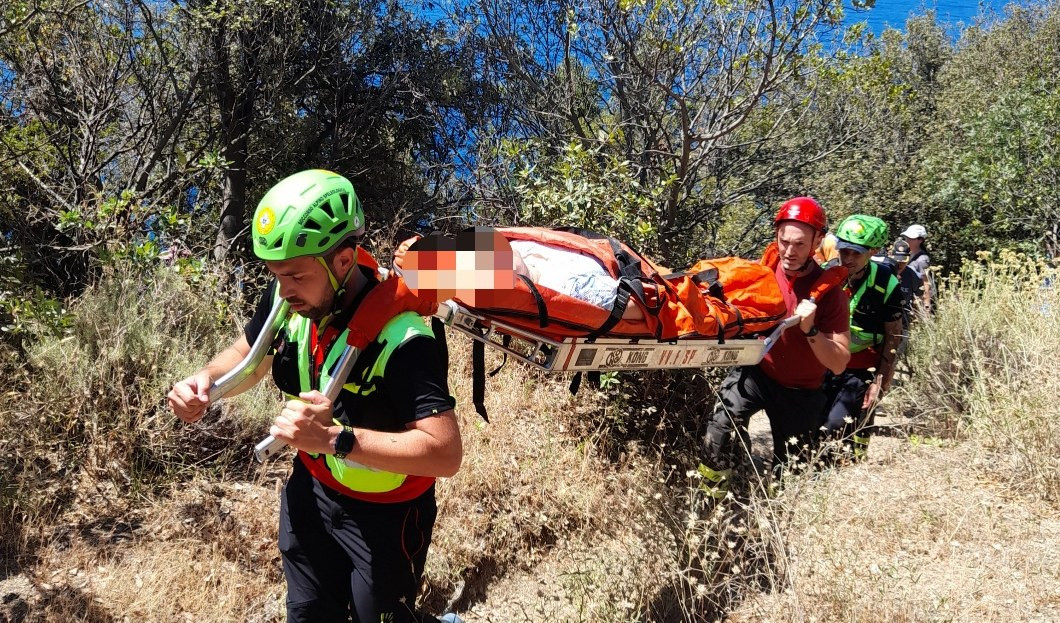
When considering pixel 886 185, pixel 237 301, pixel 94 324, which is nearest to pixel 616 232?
pixel 237 301

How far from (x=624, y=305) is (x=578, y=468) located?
85.2 inches

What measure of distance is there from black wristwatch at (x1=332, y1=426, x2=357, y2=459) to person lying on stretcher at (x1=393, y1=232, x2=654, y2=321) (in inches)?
21.4

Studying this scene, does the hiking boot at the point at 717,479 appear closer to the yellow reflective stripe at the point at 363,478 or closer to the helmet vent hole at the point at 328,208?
the yellow reflective stripe at the point at 363,478

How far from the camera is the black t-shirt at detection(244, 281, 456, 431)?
2.22 m

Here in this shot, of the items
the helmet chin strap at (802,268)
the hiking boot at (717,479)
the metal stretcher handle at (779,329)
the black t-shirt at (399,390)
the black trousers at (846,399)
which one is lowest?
the hiking boot at (717,479)

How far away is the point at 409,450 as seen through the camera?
2.14 meters

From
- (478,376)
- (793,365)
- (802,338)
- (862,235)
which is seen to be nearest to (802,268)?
(802,338)

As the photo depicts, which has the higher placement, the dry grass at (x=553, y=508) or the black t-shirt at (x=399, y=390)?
the black t-shirt at (x=399, y=390)

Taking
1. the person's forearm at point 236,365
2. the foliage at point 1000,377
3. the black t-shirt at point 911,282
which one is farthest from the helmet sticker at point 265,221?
the black t-shirt at point 911,282

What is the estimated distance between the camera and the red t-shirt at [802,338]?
404 centimetres

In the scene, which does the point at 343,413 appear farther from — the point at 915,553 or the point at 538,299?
the point at 915,553

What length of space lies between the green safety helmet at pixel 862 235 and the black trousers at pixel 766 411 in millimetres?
1106

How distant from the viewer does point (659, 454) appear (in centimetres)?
492

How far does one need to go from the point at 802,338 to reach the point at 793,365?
168 millimetres
